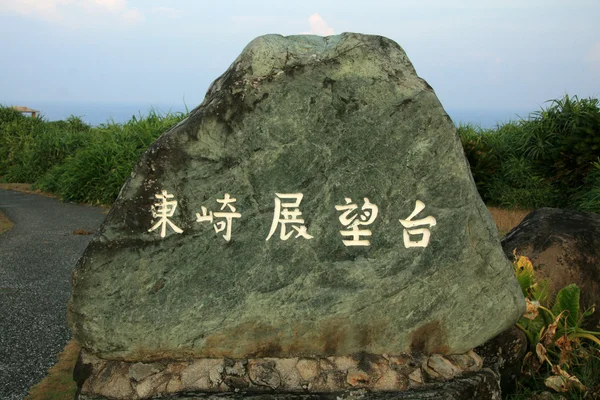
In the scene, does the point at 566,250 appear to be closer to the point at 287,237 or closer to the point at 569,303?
the point at 569,303

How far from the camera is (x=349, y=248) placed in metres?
3.19

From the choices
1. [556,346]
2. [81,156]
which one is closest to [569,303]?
[556,346]

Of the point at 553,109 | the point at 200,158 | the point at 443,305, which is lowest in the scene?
the point at 443,305

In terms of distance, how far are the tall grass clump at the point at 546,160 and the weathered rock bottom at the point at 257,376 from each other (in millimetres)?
6264

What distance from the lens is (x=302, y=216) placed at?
3.16 meters

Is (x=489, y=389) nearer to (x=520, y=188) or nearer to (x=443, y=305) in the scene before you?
(x=443, y=305)

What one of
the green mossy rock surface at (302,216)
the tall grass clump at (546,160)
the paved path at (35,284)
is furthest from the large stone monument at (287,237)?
the tall grass clump at (546,160)

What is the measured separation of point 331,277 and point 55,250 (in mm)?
5852

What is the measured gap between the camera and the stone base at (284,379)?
313 centimetres

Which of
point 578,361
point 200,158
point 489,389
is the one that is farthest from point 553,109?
point 200,158

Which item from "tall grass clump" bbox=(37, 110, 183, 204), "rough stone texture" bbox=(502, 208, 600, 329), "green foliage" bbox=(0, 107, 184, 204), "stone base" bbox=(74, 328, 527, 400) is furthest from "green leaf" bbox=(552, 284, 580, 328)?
"tall grass clump" bbox=(37, 110, 183, 204)

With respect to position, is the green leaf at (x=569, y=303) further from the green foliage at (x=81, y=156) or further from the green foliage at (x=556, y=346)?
the green foliage at (x=81, y=156)

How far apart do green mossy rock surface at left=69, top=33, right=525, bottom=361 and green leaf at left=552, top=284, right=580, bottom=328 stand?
97 centimetres

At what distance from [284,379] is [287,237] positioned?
75 centimetres
